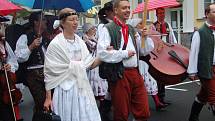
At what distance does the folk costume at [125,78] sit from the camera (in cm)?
515

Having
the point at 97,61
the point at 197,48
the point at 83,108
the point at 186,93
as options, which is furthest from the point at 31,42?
the point at 186,93

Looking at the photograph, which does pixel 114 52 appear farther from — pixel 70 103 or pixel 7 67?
pixel 7 67

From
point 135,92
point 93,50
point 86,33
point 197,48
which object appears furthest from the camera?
point 86,33

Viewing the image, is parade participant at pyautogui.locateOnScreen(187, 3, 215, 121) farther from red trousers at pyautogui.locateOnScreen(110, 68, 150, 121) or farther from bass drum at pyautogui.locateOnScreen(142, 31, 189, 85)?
red trousers at pyautogui.locateOnScreen(110, 68, 150, 121)

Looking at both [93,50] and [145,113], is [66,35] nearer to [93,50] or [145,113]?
[145,113]

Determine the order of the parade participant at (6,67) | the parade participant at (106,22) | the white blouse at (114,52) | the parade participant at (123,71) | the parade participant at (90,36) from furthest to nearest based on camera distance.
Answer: the parade participant at (90,36)
the parade participant at (106,22)
the parade participant at (6,67)
the parade participant at (123,71)
the white blouse at (114,52)

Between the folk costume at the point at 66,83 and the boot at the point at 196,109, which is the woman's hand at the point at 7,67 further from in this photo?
the boot at the point at 196,109

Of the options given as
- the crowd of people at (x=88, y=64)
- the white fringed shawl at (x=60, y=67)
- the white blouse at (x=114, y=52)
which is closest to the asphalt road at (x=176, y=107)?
the crowd of people at (x=88, y=64)

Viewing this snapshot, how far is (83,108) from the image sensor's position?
4.59 metres

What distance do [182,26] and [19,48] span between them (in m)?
16.8

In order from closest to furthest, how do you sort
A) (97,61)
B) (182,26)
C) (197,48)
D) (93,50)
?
(97,61) < (197,48) < (93,50) < (182,26)

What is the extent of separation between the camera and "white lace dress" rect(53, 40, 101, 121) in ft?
15.0

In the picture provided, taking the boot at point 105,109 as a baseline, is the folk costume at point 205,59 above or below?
above

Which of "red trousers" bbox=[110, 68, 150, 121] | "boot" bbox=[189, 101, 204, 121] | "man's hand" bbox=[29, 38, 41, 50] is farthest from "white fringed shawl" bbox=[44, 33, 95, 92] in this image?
"boot" bbox=[189, 101, 204, 121]
